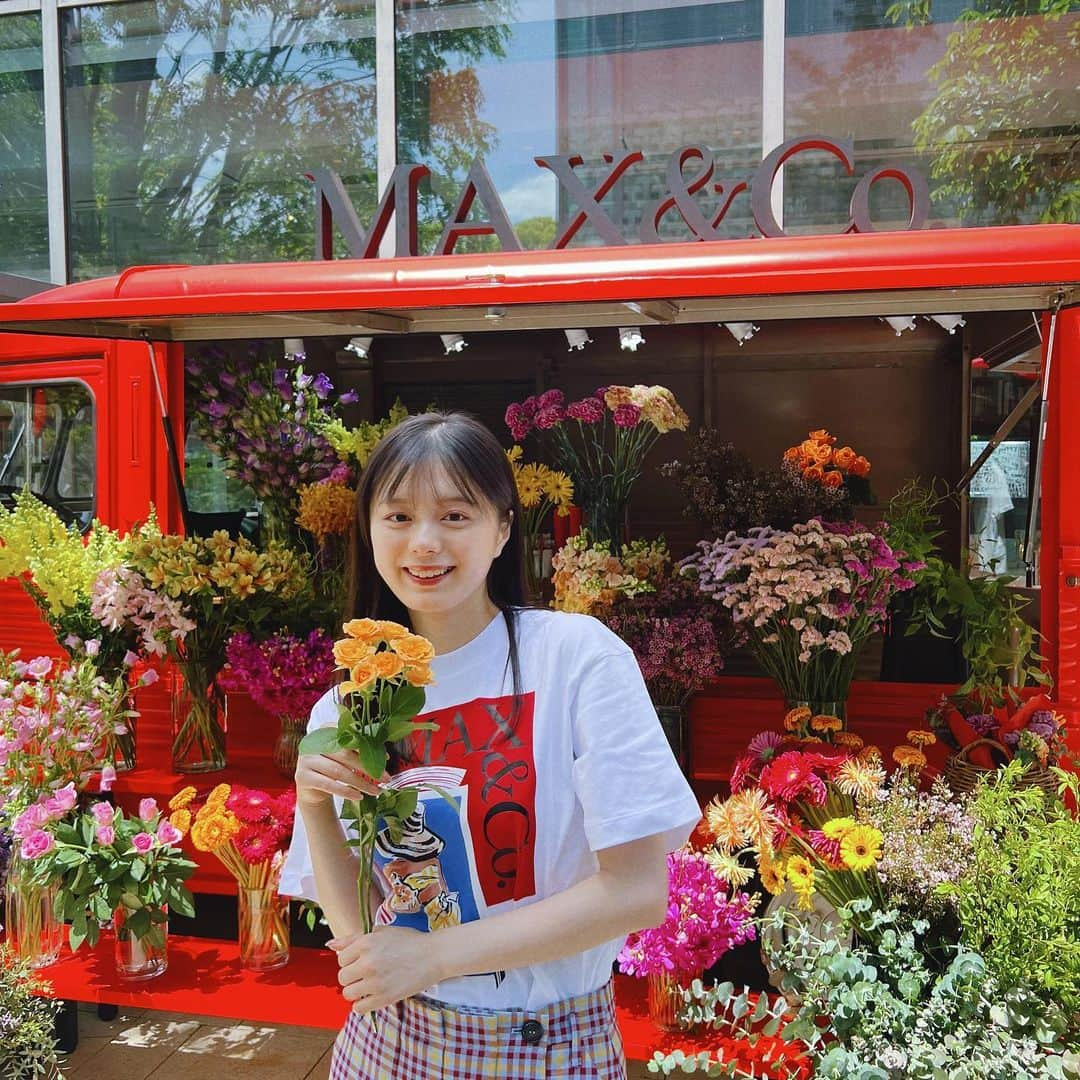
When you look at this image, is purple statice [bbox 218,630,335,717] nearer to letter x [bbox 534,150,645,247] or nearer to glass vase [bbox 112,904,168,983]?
glass vase [bbox 112,904,168,983]

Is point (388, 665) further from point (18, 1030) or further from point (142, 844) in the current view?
point (142, 844)

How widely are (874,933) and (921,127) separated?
468cm

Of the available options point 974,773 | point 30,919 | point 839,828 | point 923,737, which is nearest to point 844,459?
point 923,737

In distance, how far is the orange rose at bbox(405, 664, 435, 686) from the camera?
4.75ft

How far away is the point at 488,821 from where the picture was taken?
64.7 inches

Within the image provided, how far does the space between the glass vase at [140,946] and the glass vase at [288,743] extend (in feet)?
2.79

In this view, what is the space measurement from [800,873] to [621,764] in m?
1.59

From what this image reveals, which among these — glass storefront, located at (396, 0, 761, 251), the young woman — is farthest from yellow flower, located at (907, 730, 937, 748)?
glass storefront, located at (396, 0, 761, 251)

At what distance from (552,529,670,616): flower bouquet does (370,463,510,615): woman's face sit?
205 cm

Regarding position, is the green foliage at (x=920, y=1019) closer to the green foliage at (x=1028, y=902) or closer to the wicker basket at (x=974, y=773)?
the green foliage at (x=1028, y=902)

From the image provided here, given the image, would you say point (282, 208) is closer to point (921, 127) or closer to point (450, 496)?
point (921, 127)

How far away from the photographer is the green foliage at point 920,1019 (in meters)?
2.32

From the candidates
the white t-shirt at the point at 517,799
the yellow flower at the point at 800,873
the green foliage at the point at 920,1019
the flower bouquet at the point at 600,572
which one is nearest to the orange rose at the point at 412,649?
the white t-shirt at the point at 517,799

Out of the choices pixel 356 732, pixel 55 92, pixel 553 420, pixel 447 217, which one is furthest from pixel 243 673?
pixel 55 92
